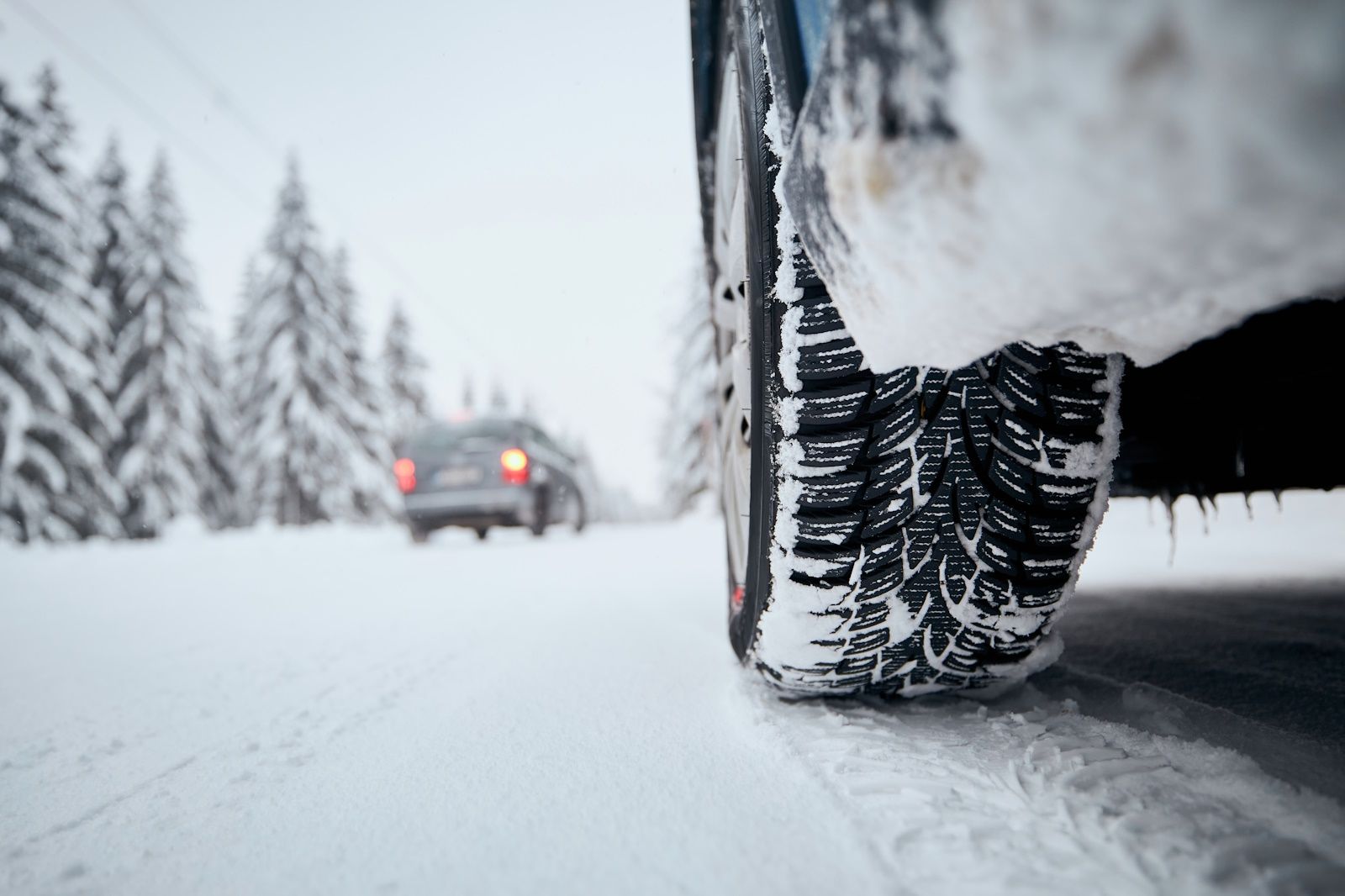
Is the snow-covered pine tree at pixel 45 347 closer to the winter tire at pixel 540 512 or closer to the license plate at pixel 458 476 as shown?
the license plate at pixel 458 476

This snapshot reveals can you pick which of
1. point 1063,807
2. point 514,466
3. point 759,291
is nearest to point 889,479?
point 759,291

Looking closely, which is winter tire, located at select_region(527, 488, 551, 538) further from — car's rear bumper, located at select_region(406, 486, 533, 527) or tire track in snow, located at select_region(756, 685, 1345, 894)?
tire track in snow, located at select_region(756, 685, 1345, 894)

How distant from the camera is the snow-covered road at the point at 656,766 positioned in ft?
2.25

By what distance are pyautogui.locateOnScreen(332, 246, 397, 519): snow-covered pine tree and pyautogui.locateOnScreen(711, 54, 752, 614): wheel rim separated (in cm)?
1916

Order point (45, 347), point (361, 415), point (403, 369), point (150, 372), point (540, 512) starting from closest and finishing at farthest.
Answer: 1. point (540, 512)
2. point (45, 347)
3. point (150, 372)
4. point (361, 415)
5. point (403, 369)

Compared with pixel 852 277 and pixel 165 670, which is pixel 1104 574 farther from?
pixel 165 670

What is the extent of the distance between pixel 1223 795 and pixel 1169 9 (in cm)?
86

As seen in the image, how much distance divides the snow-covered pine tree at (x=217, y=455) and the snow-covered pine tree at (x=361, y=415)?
3744 mm

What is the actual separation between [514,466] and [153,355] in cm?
1620

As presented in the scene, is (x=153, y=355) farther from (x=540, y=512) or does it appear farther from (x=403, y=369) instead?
(x=540, y=512)

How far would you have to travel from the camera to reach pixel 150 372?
16391 millimetres

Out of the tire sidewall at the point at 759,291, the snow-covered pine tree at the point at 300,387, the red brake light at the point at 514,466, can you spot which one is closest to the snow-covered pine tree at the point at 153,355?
the snow-covered pine tree at the point at 300,387

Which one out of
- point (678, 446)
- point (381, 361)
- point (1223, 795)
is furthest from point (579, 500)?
point (381, 361)

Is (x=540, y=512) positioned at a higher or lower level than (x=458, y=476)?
lower
